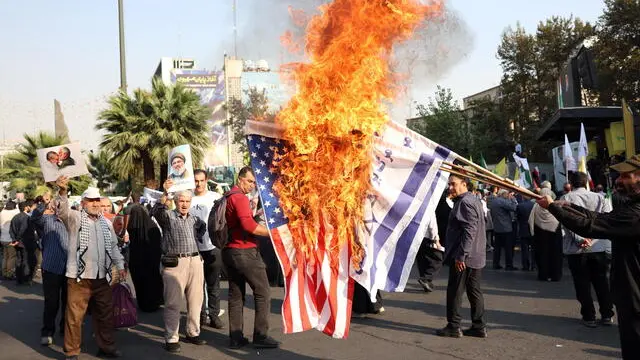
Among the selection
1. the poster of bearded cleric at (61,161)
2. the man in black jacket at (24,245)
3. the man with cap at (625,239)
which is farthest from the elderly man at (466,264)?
the man in black jacket at (24,245)

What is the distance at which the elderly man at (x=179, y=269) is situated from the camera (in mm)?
6863

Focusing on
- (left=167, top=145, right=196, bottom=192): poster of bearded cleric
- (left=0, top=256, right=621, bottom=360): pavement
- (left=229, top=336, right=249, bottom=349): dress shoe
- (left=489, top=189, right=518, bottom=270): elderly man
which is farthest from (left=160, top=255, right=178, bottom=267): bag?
(left=489, top=189, right=518, bottom=270): elderly man

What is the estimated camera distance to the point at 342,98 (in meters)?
4.81

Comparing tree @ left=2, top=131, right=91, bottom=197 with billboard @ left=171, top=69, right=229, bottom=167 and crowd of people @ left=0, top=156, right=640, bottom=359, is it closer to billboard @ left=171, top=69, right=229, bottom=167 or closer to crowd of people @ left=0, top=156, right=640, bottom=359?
crowd of people @ left=0, top=156, right=640, bottom=359

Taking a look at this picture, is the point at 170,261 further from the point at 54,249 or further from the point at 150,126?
the point at 150,126

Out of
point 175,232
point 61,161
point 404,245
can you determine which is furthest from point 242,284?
point 61,161

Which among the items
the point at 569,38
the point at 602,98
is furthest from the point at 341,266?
the point at 569,38

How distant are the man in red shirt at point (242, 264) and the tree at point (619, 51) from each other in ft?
93.2

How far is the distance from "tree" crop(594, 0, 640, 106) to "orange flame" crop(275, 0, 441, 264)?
28.8 m

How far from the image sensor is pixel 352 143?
16.0 feet

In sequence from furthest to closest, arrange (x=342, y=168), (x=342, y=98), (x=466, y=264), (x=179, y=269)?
1. (x=466, y=264)
2. (x=179, y=269)
3. (x=342, y=168)
4. (x=342, y=98)

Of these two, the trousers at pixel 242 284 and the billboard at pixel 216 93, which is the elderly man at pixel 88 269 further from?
the billboard at pixel 216 93

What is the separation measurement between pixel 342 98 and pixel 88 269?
357cm

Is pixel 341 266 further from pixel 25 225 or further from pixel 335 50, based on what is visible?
pixel 25 225
